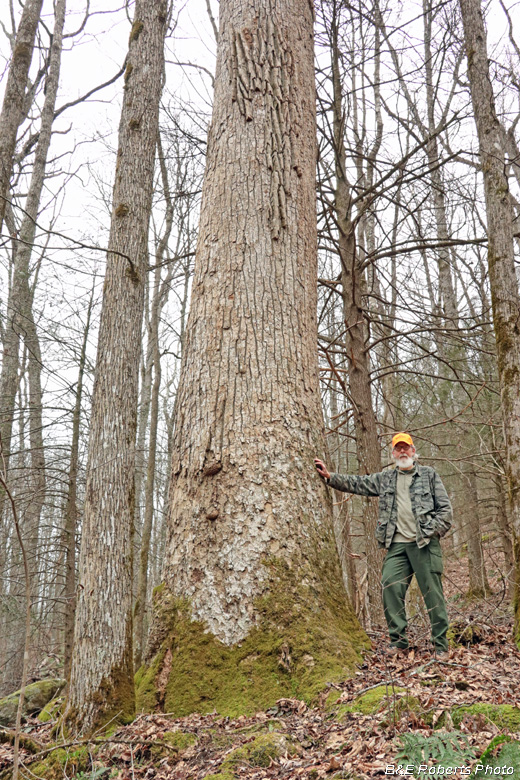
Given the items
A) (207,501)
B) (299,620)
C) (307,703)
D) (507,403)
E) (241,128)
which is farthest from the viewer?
(507,403)

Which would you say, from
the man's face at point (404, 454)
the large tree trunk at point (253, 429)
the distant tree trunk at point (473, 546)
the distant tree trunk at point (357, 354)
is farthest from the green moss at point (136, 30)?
the distant tree trunk at point (473, 546)

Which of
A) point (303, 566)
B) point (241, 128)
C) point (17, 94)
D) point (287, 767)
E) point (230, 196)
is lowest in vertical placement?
point (287, 767)

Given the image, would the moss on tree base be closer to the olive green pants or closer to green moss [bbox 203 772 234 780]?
green moss [bbox 203 772 234 780]

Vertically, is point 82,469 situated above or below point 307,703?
above

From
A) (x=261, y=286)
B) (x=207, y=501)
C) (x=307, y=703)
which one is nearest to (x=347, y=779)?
(x=307, y=703)

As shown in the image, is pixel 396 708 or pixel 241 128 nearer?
pixel 396 708

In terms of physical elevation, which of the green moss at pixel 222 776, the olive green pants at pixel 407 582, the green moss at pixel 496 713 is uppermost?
the olive green pants at pixel 407 582

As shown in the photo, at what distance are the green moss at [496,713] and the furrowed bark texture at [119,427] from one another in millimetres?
2079

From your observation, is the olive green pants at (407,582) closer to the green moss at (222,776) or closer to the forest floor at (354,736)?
the forest floor at (354,736)

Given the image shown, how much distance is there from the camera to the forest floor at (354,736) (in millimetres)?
2084

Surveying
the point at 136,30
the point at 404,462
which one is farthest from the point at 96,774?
the point at 136,30

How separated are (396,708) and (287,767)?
53 centimetres

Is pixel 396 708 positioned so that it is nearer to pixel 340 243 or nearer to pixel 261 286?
pixel 261 286

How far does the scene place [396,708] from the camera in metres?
2.44
